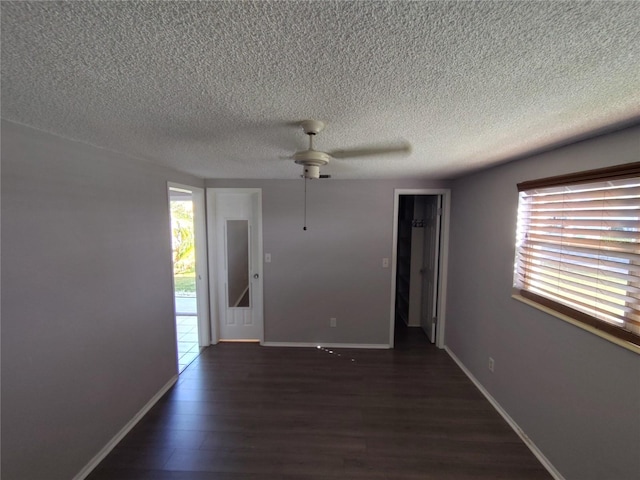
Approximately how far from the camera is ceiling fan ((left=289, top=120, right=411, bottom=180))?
1.31 m

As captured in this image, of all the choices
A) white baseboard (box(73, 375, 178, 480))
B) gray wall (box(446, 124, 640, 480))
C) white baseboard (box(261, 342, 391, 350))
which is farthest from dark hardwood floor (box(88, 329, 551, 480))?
white baseboard (box(261, 342, 391, 350))

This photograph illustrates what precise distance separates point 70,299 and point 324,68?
197 centimetres

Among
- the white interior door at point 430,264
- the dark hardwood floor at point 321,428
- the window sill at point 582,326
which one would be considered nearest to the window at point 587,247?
the window sill at point 582,326

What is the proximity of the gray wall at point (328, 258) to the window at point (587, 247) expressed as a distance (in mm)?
1531

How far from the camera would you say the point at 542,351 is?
1790 millimetres

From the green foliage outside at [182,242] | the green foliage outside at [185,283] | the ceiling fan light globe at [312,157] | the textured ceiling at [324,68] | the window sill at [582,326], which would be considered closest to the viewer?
the textured ceiling at [324,68]

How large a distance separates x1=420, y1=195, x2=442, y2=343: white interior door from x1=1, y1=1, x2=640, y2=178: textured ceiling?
1.97 metres

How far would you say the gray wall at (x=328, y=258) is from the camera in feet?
10.8

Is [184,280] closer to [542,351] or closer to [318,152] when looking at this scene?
[318,152]

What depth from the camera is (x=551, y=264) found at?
5.82 feet

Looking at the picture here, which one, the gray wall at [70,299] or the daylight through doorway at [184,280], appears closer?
the gray wall at [70,299]

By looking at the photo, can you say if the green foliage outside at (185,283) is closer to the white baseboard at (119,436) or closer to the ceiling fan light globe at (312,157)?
the white baseboard at (119,436)

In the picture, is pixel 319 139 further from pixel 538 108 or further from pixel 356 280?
pixel 356 280

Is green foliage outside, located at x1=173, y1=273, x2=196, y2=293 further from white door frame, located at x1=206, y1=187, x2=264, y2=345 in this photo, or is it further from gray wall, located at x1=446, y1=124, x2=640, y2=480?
gray wall, located at x1=446, y1=124, x2=640, y2=480
